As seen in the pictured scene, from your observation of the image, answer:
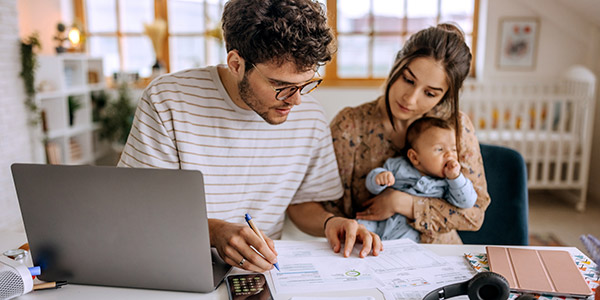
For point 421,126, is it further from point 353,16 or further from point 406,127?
point 353,16

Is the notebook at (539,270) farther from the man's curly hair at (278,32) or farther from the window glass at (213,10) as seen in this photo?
the window glass at (213,10)

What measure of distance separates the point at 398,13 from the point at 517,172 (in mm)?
3434

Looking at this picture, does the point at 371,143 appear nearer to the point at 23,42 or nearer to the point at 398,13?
the point at 23,42

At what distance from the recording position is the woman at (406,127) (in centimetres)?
153

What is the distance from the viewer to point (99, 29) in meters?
4.87

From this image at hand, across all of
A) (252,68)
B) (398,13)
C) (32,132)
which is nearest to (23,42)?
(32,132)

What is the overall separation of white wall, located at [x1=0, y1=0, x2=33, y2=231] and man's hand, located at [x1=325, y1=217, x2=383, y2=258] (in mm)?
2931

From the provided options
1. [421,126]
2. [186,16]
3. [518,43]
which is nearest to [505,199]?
[421,126]

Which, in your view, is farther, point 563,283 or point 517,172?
point 517,172

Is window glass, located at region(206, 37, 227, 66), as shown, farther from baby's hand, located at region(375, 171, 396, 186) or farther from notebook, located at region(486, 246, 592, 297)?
notebook, located at region(486, 246, 592, 297)

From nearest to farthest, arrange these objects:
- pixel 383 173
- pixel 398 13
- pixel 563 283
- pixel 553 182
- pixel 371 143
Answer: pixel 563 283 < pixel 383 173 < pixel 371 143 < pixel 553 182 < pixel 398 13

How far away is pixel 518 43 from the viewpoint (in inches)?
171

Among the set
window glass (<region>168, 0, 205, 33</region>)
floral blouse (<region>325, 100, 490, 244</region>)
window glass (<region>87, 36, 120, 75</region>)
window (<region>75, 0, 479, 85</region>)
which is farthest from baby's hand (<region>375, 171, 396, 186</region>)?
window glass (<region>87, 36, 120, 75</region>)

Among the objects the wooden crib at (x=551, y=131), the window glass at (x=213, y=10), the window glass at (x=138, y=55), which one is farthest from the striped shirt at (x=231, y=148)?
the window glass at (x=138, y=55)
